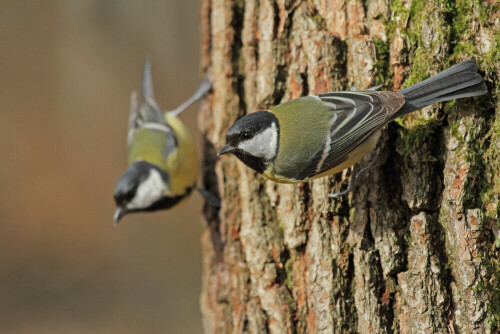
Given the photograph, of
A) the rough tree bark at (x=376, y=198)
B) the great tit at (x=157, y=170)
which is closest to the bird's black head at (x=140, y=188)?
the great tit at (x=157, y=170)

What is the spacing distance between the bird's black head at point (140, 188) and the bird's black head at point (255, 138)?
1.61 meters

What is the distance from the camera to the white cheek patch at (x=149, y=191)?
155 inches

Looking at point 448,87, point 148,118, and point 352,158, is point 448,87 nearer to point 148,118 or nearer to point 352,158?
point 352,158

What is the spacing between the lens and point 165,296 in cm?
609

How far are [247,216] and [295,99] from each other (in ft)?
2.36

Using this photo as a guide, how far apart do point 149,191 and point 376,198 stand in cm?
211

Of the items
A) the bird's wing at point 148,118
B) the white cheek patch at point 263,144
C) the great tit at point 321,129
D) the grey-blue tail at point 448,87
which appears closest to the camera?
the grey-blue tail at point 448,87

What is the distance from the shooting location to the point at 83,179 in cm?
616

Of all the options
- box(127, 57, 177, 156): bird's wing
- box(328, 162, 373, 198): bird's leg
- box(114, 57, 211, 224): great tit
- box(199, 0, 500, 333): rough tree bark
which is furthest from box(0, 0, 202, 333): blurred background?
box(328, 162, 373, 198): bird's leg

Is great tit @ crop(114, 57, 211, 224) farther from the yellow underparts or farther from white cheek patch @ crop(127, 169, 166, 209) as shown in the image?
the yellow underparts

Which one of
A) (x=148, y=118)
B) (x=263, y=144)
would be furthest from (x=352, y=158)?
(x=148, y=118)

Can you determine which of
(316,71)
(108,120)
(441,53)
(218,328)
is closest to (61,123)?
Result: (108,120)

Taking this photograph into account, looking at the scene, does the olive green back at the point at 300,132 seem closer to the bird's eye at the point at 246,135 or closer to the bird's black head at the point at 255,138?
the bird's black head at the point at 255,138

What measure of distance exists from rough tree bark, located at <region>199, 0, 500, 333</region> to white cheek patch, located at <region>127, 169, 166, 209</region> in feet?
3.60
